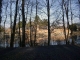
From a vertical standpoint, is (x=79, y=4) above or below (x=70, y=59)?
above

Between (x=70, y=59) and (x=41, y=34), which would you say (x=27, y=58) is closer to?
(x=70, y=59)

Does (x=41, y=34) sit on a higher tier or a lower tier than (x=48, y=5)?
lower

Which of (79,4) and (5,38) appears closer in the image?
(79,4)

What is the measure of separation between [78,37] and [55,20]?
13.4 meters

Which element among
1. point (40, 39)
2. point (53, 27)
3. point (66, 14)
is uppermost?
point (66, 14)

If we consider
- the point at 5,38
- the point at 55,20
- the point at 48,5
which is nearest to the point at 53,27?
the point at 55,20

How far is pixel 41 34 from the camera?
152 feet

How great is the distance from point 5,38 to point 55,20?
54.9 ft

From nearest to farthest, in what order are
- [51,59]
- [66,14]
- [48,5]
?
[51,59]
[48,5]
[66,14]

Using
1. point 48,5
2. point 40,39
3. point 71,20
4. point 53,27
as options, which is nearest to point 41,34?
point 40,39

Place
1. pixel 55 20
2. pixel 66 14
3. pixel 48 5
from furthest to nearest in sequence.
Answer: pixel 55 20 → pixel 66 14 → pixel 48 5

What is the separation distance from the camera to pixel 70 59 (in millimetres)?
8336

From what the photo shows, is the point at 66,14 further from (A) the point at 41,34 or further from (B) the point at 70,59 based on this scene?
(B) the point at 70,59

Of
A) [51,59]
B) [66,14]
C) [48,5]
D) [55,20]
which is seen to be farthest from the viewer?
[55,20]
